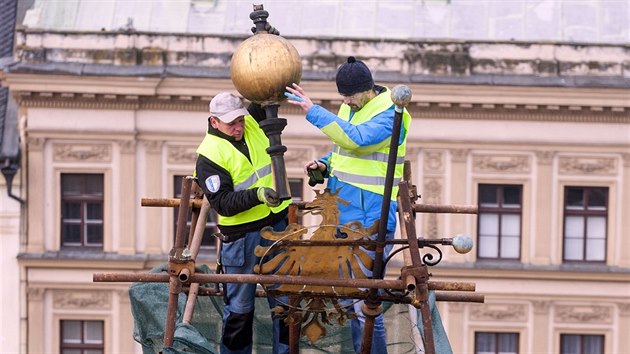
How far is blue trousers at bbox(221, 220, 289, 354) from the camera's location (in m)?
14.6

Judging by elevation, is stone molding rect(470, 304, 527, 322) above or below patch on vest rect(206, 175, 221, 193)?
below

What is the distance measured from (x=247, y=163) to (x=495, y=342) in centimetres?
2623

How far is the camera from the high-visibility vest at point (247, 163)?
14.3 meters

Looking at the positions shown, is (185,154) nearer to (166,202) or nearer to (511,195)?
(511,195)

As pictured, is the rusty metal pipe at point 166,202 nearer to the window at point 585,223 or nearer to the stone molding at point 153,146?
the stone molding at point 153,146

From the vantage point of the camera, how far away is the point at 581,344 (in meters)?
40.2

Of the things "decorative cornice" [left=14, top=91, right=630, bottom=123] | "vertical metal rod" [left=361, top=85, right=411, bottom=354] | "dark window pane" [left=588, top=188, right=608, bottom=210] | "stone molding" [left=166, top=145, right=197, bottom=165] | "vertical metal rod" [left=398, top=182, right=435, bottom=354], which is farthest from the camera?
"dark window pane" [left=588, top=188, right=608, bottom=210]

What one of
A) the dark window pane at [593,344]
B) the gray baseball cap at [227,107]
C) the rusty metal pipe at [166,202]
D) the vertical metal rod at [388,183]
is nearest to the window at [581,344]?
the dark window pane at [593,344]

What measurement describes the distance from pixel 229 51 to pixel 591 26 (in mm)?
7631

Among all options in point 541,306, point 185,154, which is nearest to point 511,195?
point 541,306

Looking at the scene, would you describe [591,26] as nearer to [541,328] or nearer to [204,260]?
[541,328]

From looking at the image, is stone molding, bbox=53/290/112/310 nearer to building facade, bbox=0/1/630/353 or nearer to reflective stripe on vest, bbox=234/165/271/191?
building facade, bbox=0/1/630/353

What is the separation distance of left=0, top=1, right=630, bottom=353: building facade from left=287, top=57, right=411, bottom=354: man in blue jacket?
2362 cm

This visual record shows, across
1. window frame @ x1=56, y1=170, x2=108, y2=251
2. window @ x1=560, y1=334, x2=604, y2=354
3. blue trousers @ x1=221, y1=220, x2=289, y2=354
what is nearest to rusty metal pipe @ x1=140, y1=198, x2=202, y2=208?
blue trousers @ x1=221, y1=220, x2=289, y2=354
